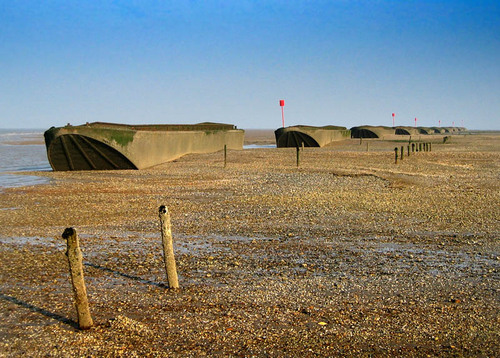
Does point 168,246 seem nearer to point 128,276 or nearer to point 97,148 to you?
point 128,276

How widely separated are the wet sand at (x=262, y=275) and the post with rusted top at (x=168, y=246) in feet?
0.52

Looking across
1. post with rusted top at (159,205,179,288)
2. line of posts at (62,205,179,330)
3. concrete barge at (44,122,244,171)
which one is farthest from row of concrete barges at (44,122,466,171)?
line of posts at (62,205,179,330)

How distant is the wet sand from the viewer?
5988 millimetres

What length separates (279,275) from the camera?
8438mm

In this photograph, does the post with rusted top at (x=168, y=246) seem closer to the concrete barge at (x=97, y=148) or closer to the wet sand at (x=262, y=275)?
the wet sand at (x=262, y=275)

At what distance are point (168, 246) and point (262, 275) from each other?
166 cm

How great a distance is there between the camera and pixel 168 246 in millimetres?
7594

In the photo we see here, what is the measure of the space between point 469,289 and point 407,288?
84 centimetres

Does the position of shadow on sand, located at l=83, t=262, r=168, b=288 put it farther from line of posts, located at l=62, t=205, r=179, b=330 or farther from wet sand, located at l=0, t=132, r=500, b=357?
line of posts, located at l=62, t=205, r=179, b=330

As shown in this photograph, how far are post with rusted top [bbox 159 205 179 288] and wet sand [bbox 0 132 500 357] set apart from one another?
16 cm

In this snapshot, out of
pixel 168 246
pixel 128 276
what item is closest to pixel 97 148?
pixel 128 276

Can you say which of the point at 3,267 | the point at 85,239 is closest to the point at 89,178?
the point at 85,239

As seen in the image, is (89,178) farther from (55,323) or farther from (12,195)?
(55,323)

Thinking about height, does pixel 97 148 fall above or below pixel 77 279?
above
